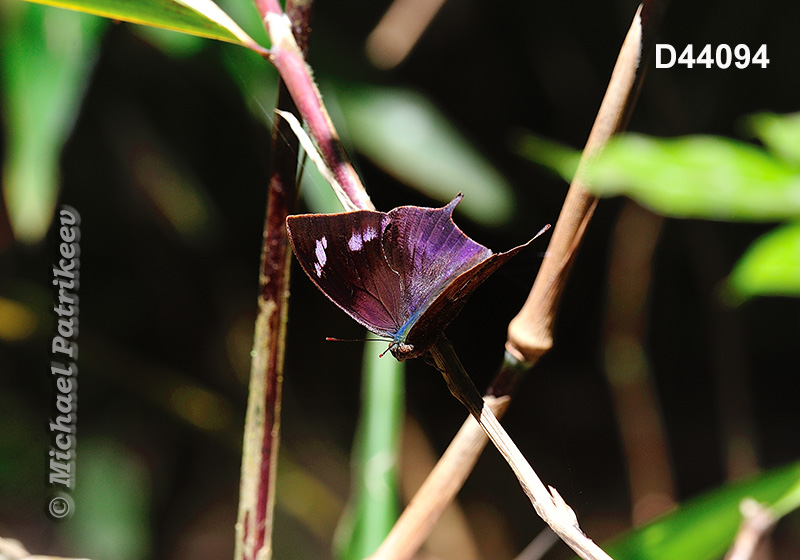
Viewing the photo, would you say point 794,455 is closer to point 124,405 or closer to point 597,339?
point 597,339

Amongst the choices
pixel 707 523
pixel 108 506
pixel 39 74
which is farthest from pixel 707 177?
pixel 108 506

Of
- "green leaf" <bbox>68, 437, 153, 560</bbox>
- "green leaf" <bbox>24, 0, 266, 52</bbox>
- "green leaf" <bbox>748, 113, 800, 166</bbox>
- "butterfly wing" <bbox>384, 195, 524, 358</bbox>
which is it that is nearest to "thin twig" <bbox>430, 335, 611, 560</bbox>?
"butterfly wing" <bbox>384, 195, 524, 358</bbox>

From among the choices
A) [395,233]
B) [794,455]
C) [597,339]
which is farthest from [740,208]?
[794,455]

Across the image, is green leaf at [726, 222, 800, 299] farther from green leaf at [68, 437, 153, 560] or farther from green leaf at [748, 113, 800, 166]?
green leaf at [68, 437, 153, 560]

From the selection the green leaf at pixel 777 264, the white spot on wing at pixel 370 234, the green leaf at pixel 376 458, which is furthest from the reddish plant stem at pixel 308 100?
the green leaf at pixel 777 264

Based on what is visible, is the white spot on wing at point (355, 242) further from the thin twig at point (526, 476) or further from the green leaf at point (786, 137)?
the green leaf at point (786, 137)
